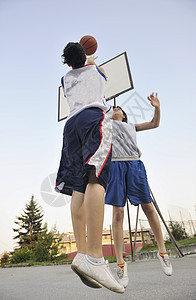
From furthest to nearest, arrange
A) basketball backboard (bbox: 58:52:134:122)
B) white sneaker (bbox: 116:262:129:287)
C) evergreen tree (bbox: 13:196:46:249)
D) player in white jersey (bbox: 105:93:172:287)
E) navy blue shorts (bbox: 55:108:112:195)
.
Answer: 1. evergreen tree (bbox: 13:196:46:249)
2. basketball backboard (bbox: 58:52:134:122)
3. player in white jersey (bbox: 105:93:172:287)
4. white sneaker (bbox: 116:262:129:287)
5. navy blue shorts (bbox: 55:108:112:195)

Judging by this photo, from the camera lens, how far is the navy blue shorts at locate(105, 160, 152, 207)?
1764mm

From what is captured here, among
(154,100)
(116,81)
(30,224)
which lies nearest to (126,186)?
(154,100)

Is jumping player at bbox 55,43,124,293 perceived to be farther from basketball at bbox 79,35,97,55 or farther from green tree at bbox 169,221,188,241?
green tree at bbox 169,221,188,241

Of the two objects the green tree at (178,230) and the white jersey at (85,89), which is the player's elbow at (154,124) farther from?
the green tree at (178,230)

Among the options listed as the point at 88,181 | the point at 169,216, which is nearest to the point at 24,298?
the point at 88,181

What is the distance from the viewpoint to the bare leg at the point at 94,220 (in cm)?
102

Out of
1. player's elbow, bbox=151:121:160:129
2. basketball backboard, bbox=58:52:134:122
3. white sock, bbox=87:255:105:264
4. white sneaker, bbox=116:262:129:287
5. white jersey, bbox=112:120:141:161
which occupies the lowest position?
white sneaker, bbox=116:262:129:287

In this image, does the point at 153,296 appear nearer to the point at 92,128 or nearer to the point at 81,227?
the point at 81,227

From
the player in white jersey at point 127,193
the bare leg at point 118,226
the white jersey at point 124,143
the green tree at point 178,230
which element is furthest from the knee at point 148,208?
the green tree at point 178,230

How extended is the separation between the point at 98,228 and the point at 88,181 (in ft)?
0.75

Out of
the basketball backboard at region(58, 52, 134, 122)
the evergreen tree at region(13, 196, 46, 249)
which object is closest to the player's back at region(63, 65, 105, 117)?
the basketball backboard at region(58, 52, 134, 122)

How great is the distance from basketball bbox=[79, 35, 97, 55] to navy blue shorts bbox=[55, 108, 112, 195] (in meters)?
1.30

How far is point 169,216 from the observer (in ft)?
23.3

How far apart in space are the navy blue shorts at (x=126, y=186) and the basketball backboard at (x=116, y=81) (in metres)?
1.70
